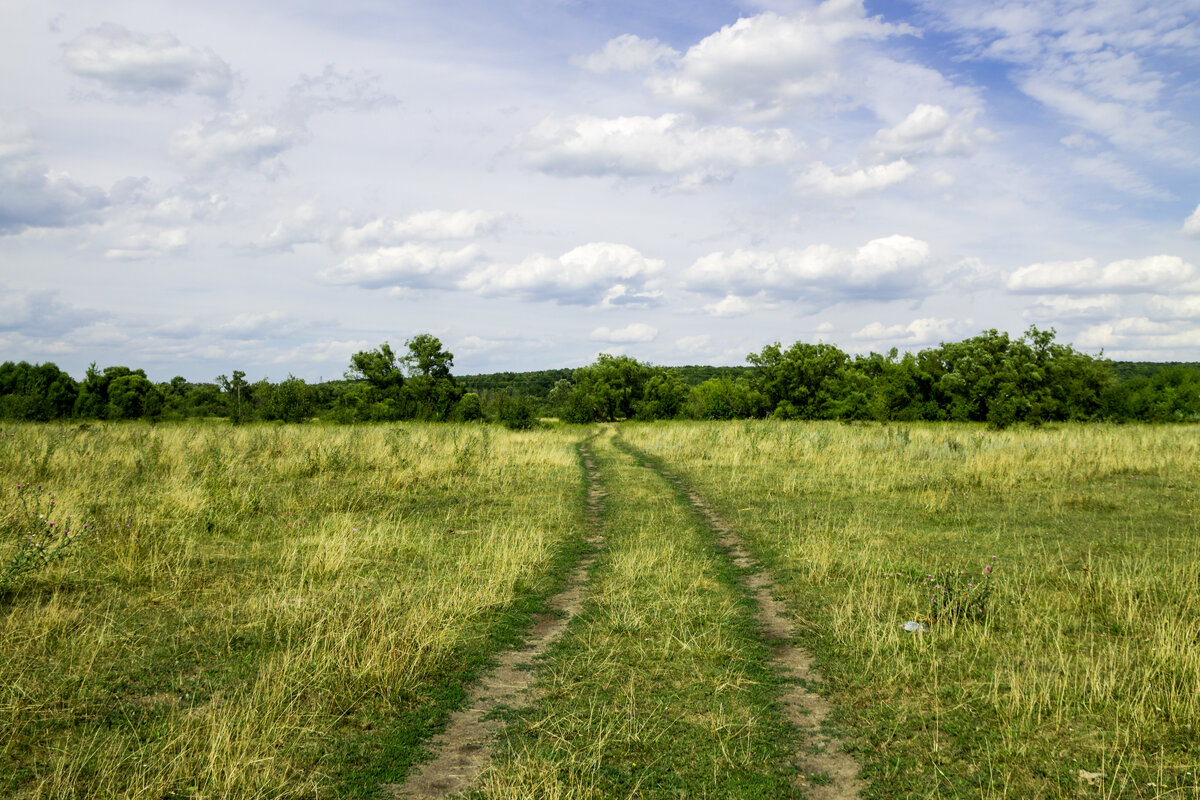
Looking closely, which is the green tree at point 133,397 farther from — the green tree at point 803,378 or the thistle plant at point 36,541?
the green tree at point 803,378

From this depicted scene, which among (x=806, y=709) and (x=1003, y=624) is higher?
(x=1003, y=624)

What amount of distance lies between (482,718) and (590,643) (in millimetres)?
1661

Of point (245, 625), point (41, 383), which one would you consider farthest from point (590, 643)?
point (41, 383)

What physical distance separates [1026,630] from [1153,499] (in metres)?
10.9

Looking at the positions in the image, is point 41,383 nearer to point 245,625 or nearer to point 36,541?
point 36,541

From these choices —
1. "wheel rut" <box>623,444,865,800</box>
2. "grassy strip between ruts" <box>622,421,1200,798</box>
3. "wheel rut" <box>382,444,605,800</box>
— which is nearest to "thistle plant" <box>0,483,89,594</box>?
"wheel rut" <box>382,444,605,800</box>

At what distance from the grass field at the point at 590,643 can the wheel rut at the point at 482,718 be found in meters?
0.15

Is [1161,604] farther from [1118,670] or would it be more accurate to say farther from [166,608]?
[166,608]

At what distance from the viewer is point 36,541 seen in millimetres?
8164

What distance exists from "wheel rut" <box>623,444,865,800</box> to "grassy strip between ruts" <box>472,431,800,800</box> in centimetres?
12

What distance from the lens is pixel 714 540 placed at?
36.4ft

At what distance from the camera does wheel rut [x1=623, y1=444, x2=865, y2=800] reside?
159 inches

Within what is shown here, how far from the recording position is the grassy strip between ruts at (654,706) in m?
3.98

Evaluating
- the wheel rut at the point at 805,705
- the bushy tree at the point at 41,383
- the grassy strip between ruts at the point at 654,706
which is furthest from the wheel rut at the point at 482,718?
the bushy tree at the point at 41,383
